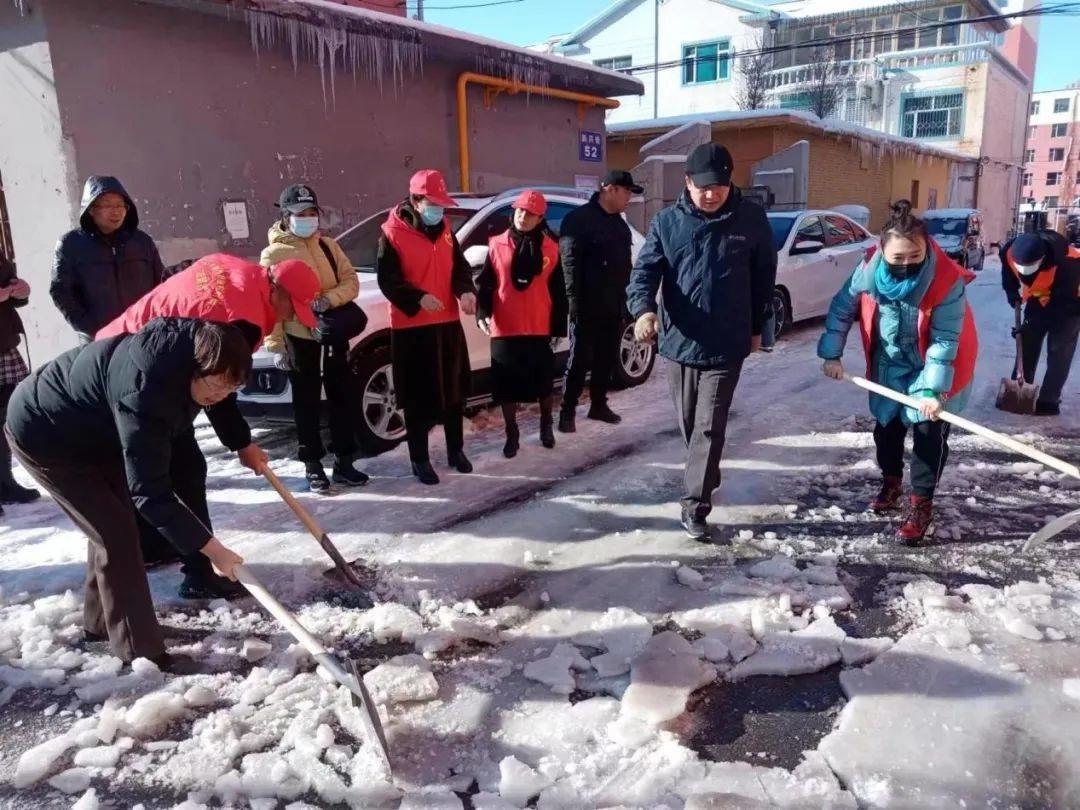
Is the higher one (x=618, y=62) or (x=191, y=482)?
(x=618, y=62)

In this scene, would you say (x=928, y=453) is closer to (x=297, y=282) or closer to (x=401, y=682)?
(x=401, y=682)

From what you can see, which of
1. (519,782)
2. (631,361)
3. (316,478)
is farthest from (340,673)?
(631,361)

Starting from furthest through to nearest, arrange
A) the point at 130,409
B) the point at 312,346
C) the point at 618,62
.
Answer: the point at 618,62, the point at 312,346, the point at 130,409

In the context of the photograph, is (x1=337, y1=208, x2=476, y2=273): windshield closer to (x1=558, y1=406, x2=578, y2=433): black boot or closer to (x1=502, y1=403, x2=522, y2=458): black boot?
(x1=502, y1=403, x2=522, y2=458): black boot

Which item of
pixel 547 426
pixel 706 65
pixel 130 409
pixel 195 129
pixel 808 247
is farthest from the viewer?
pixel 706 65

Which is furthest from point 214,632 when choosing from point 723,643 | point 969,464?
point 969,464

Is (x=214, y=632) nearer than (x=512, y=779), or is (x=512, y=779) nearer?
(x=512, y=779)

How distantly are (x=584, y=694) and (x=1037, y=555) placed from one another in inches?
97.4

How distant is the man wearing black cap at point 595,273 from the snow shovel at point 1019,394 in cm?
318

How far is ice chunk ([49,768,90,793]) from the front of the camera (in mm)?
2426

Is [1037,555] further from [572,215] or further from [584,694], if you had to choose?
[572,215]

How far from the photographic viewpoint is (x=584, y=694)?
2.88m

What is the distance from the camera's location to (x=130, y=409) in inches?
96.0

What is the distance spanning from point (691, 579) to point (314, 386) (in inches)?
93.2
